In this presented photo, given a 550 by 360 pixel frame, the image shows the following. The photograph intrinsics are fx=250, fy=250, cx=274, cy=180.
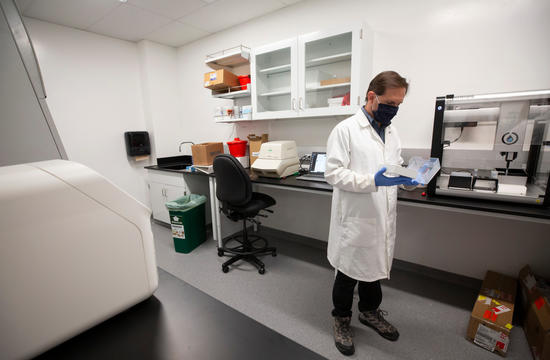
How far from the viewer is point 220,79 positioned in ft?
8.58

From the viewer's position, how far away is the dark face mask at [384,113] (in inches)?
49.2

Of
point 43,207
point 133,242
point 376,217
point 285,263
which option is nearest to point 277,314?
point 285,263

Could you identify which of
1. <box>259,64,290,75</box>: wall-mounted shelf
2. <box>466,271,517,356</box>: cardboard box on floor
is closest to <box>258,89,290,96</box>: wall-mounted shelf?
<box>259,64,290,75</box>: wall-mounted shelf

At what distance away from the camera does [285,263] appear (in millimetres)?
2357

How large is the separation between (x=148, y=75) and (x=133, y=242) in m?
3.57

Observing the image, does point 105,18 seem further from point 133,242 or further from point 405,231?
point 405,231

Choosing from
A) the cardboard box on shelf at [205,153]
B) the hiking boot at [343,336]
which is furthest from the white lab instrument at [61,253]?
the cardboard box on shelf at [205,153]

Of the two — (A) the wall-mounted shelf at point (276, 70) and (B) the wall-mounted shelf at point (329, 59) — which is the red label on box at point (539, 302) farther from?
(A) the wall-mounted shelf at point (276, 70)

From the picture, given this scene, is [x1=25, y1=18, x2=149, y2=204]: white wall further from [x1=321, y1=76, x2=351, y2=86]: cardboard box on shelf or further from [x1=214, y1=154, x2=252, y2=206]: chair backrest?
[x1=321, y1=76, x2=351, y2=86]: cardboard box on shelf

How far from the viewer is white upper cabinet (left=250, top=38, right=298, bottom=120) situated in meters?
2.28

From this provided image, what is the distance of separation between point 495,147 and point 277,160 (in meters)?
1.51

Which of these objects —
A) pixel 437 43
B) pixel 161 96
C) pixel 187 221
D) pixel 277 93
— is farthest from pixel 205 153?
pixel 437 43

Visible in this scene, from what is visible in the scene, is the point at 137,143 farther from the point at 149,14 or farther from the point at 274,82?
the point at 274,82

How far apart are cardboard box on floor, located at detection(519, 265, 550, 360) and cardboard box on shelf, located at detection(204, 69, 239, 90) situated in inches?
114
